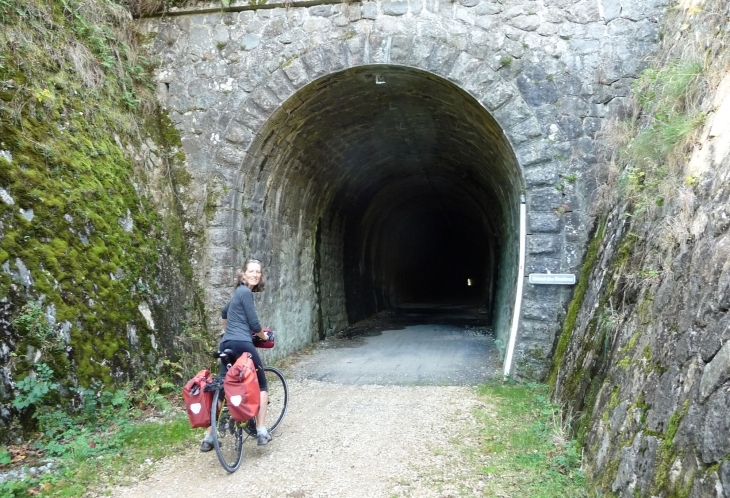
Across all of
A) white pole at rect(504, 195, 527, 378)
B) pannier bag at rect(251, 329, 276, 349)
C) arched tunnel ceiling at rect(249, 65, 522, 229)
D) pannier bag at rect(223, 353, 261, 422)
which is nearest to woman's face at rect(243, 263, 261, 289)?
pannier bag at rect(251, 329, 276, 349)

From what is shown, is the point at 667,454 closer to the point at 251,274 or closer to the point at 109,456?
the point at 251,274

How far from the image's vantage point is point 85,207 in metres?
5.25

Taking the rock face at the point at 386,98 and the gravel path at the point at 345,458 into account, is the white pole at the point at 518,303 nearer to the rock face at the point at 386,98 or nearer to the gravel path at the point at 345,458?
the rock face at the point at 386,98

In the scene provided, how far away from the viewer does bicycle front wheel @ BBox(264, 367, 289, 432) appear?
16.2 ft

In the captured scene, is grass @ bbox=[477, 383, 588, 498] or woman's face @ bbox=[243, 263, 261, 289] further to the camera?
woman's face @ bbox=[243, 263, 261, 289]

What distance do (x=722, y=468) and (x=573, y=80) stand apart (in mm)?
5371

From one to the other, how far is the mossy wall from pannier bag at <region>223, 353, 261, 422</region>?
57.2 inches

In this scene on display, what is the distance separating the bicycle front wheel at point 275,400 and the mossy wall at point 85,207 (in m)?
1.18

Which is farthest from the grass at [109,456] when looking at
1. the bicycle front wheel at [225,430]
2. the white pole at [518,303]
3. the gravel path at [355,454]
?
the white pole at [518,303]

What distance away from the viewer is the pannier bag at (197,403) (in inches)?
163

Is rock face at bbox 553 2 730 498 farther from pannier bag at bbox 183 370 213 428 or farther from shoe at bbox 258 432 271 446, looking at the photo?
pannier bag at bbox 183 370 213 428

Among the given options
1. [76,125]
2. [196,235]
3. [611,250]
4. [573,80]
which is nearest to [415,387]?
[611,250]

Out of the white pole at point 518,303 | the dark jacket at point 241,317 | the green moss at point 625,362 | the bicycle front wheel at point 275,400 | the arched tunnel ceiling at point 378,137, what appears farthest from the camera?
the arched tunnel ceiling at point 378,137

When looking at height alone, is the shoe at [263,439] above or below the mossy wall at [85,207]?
below
